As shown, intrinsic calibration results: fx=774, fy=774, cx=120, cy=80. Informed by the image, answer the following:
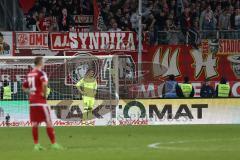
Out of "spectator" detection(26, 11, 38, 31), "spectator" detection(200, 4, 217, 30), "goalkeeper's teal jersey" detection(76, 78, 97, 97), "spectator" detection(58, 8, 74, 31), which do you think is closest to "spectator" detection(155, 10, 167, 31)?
"spectator" detection(200, 4, 217, 30)

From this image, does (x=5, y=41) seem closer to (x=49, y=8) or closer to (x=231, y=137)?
(x=49, y=8)

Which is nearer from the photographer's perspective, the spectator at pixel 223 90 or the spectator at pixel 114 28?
the spectator at pixel 223 90

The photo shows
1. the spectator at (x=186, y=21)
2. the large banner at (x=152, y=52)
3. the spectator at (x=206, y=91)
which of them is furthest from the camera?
the spectator at (x=186, y=21)

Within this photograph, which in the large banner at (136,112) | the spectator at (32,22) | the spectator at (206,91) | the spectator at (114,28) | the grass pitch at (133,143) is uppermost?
the spectator at (32,22)

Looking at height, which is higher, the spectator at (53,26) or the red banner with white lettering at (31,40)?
the spectator at (53,26)

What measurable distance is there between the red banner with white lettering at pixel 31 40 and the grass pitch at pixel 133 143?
24.9 ft

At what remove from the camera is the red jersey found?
15.5m

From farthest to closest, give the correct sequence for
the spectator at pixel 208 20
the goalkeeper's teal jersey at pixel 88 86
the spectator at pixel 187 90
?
the spectator at pixel 208 20
the spectator at pixel 187 90
the goalkeeper's teal jersey at pixel 88 86

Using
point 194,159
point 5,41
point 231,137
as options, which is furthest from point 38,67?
point 5,41

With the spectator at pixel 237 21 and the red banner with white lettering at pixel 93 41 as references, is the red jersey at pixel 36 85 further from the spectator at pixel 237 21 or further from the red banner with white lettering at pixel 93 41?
the spectator at pixel 237 21

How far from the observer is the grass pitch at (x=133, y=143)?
1445 centimetres

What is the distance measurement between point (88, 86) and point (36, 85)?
10869mm

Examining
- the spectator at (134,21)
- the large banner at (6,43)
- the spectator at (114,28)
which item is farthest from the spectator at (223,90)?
the large banner at (6,43)

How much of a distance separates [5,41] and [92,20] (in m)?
4.18
